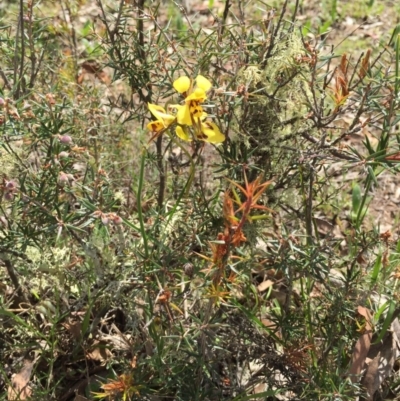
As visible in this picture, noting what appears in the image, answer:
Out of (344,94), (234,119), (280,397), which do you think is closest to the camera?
(344,94)

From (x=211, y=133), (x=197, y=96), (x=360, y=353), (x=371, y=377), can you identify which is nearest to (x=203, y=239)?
(x=211, y=133)

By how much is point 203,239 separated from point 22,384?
90 cm

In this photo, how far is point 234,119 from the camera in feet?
6.15

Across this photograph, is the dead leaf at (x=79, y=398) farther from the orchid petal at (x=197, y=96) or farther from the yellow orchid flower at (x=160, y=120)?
the orchid petal at (x=197, y=96)

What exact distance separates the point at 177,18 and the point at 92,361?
2864mm

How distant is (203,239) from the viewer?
194 cm

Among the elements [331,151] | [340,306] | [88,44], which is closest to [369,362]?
[340,306]

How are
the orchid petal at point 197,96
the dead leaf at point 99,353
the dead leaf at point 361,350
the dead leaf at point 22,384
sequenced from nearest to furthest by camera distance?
the orchid petal at point 197,96 < the dead leaf at point 361,350 < the dead leaf at point 22,384 < the dead leaf at point 99,353

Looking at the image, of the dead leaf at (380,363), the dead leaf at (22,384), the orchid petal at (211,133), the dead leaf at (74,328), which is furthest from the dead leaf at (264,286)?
the orchid petal at (211,133)

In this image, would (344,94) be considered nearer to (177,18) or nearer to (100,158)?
(100,158)

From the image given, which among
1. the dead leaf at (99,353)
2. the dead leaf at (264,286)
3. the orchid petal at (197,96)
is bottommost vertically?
the dead leaf at (99,353)

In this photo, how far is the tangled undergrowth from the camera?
1781 mm

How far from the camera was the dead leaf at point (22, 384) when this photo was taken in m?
2.19

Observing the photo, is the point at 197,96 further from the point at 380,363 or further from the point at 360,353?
the point at 380,363
